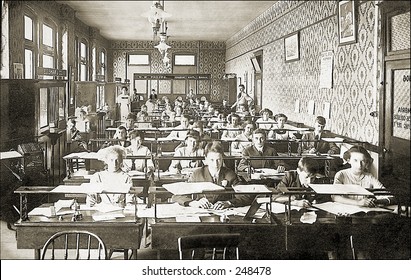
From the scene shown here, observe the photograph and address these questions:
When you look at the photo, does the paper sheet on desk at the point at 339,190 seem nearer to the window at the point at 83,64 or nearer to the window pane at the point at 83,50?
the window pane at the point at 83,50

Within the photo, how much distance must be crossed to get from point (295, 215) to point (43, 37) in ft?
16.2

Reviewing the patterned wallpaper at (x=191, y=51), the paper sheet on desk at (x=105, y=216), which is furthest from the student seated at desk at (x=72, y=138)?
the paper sheet on desk at (x=105, y=216)

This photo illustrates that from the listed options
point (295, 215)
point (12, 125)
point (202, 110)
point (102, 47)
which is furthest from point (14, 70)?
point (202, 110)

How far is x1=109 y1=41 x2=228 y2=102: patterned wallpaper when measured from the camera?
264 inches

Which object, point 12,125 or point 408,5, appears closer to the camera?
point 408,5

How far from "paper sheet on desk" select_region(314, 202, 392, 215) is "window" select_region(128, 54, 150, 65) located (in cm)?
490

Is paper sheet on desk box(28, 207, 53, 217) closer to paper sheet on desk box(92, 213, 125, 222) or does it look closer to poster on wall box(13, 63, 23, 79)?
paper sheet on desk box(92, 213, 125, 222)

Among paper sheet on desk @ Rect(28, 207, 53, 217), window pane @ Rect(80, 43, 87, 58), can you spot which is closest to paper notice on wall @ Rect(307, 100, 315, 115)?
paper sheet on desk @ Rect(28, 207, 53, 217)

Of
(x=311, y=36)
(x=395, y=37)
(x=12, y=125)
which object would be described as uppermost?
(x=311, y=36)

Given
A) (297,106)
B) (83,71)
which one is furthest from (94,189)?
(83,71)

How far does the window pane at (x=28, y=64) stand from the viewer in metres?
→ 5.70

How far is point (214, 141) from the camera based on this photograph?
3.28 m

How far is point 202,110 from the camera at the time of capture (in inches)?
381
